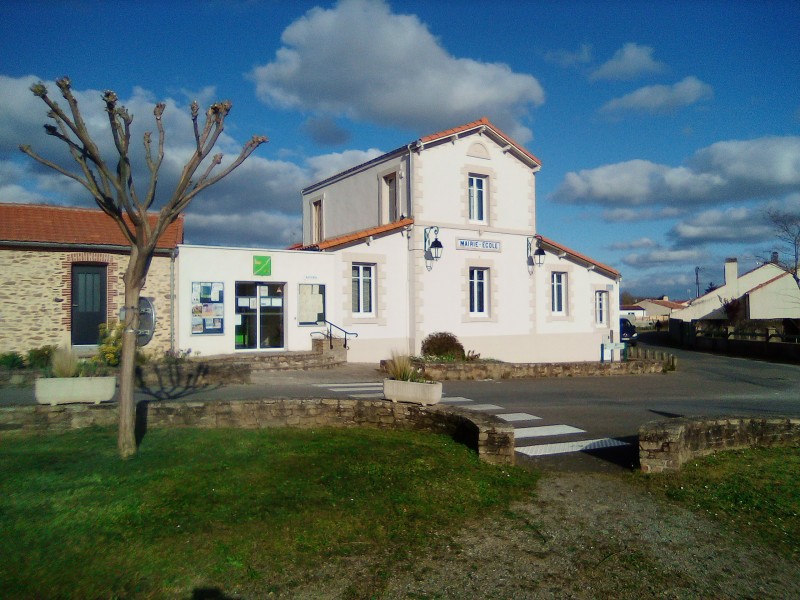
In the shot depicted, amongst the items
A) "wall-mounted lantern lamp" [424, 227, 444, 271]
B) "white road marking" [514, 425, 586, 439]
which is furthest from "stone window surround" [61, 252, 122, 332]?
"white road marking" [514, 425, 586, 439]

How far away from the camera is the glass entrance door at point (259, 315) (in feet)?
64.2

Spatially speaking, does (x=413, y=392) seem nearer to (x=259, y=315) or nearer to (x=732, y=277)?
(x=259, y=315)

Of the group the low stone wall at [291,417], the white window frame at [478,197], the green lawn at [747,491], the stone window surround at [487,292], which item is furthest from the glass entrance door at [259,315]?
the green lawn at [747,491]

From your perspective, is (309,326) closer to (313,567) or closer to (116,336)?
(116,336)

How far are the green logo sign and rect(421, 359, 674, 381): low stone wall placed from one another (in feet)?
18.5

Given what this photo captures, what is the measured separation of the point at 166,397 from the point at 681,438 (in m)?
8.61

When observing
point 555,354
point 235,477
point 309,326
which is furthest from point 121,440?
point 555,354

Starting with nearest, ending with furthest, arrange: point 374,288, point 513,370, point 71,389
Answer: point 71,389 → point 513,370 → point 374,288

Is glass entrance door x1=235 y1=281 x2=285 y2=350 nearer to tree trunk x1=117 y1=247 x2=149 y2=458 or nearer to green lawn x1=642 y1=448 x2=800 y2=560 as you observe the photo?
tree trunk x1=117 y1=247 x2=149 y2=458

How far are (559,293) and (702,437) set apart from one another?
63.2 ft

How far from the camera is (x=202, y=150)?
7.51m

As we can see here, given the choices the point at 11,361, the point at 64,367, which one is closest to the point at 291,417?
the point at 64,367

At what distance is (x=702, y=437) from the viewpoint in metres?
8.43

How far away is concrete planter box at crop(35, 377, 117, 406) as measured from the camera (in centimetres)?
862
